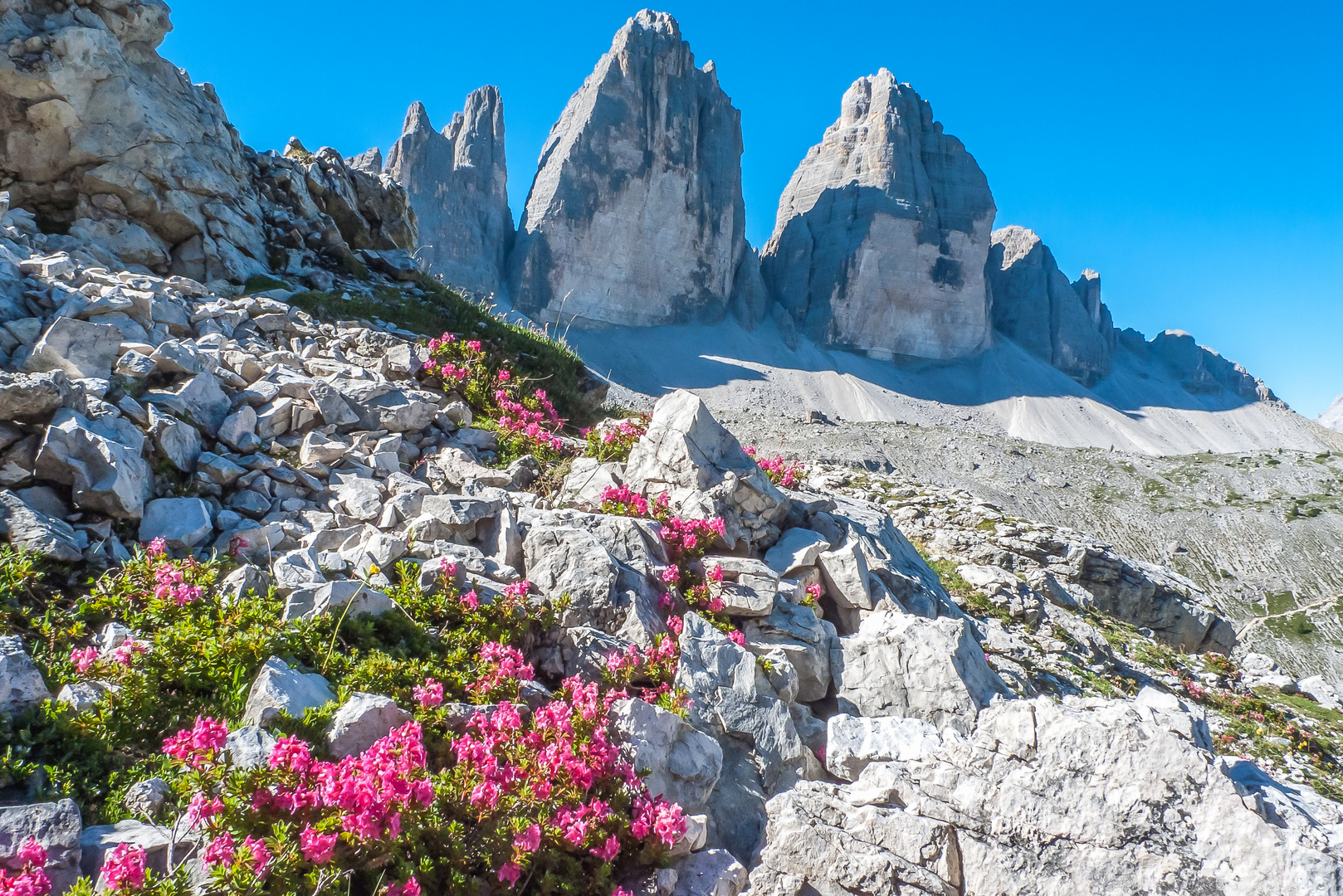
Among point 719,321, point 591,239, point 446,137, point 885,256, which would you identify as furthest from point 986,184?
point 446,137

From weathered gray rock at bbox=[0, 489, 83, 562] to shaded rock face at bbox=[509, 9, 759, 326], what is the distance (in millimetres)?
113331

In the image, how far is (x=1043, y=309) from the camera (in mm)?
157875

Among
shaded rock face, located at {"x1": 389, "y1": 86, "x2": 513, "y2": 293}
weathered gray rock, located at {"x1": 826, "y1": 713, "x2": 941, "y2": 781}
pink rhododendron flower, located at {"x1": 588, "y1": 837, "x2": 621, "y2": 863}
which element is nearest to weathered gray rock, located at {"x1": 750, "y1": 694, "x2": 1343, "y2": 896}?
weathered gray rock, located at {"x1": 826, "y1": 713, "x2": 941, "y2": 781}

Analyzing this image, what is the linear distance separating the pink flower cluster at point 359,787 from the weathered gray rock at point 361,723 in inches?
23.4

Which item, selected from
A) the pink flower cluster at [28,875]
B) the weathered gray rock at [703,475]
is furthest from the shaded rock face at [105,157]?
the pink flower cluster at [28,875]

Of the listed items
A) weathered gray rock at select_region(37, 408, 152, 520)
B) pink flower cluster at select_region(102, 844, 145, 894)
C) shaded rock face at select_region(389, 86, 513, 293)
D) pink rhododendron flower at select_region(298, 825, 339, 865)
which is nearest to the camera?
pink flower cluster at select_region(102, 844, 145, 894)

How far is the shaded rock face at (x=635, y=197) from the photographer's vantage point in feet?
390

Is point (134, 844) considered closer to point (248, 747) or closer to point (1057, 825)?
point (248, 747)

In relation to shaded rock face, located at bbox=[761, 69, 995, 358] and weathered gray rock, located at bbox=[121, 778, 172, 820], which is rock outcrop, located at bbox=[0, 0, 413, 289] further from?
shaded rock face, located at bbox=[761, 69, 995, 358]

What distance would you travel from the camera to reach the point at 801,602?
830 centimetres

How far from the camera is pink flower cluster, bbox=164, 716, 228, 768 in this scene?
3.75 metres

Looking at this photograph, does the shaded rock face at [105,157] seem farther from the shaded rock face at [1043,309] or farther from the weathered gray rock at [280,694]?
the shaded rock face at [1043,309]

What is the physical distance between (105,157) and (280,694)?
18.4 m

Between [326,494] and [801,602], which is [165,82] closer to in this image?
[326,494]
